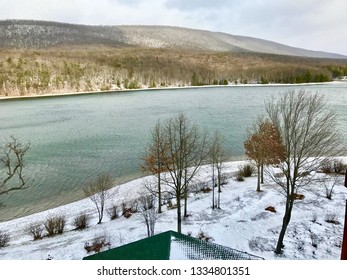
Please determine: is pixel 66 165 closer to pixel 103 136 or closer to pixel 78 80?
pixel 103 136

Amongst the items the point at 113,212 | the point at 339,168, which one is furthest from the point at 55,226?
the point at 339,168

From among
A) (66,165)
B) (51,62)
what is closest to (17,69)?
(51,62)

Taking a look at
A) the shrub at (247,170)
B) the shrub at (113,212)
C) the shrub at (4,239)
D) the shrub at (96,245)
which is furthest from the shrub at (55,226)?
the shrub at (247,170)

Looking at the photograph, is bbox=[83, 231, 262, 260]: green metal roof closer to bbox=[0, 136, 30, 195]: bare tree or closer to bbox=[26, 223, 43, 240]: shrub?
bbox=[0, 136, 30, 195]: bare tree

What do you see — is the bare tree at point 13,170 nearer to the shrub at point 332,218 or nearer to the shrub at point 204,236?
the shrub at point 204,236

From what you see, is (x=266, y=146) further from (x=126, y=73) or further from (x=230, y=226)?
(x=126, y=73)

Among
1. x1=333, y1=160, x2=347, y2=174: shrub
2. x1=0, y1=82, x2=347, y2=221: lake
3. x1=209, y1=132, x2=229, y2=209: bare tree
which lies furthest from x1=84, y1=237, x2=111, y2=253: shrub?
x1=333, y1=160, x2=347, y2=174: shrub
